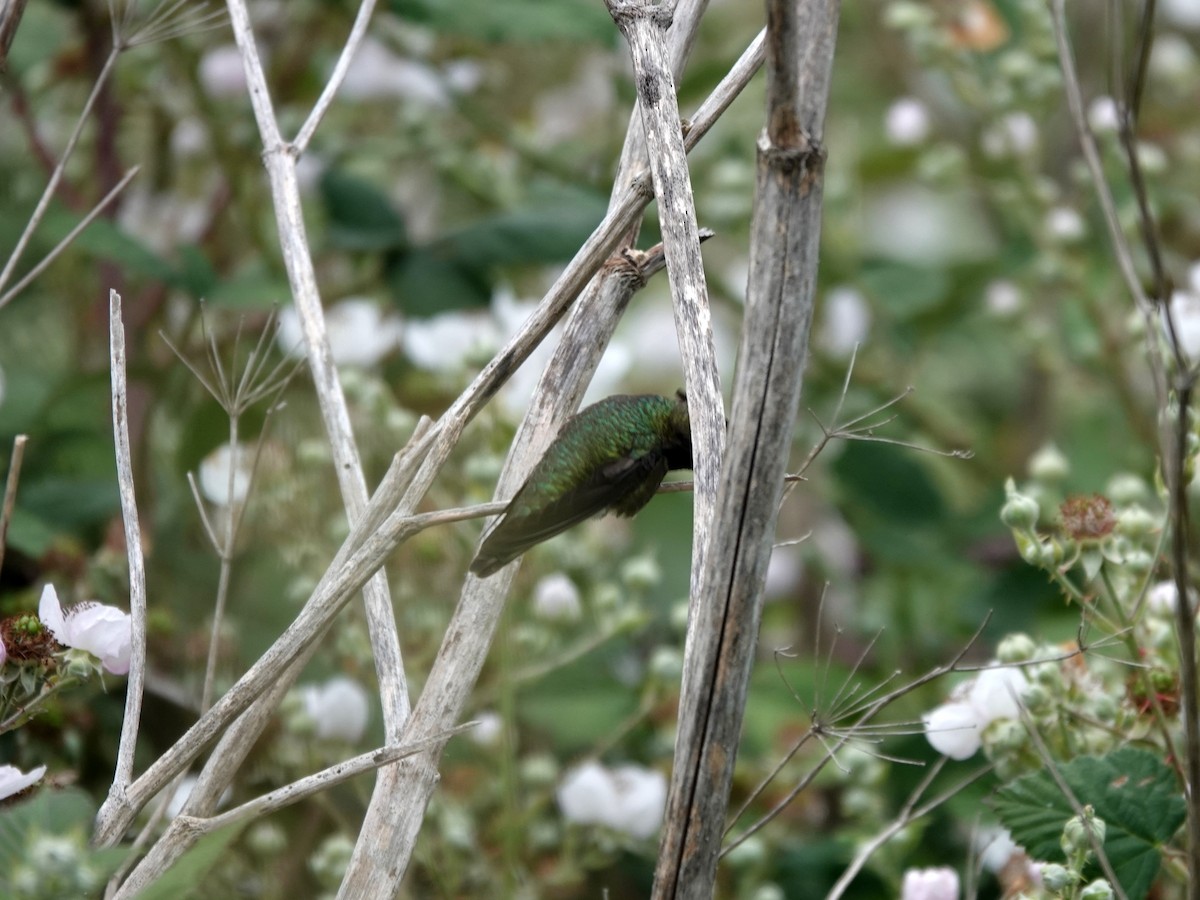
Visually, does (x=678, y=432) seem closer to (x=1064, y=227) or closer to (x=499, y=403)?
(x=499, y=403)

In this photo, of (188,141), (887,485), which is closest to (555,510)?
(887,485)

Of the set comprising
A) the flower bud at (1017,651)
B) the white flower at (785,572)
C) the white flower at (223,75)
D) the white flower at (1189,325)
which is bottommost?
the white flower at (785,572)

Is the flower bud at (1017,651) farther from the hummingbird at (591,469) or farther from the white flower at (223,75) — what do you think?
the white flower at (223,75)

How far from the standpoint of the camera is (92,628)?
0.62 metres

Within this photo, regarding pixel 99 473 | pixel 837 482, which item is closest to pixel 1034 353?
pixel 837 482

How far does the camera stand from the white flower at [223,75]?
1493mm

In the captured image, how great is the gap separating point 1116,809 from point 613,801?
0.41m

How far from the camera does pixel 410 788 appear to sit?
2.04ft

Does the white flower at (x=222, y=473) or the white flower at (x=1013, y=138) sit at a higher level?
the white flower at (x=1013, y=138)

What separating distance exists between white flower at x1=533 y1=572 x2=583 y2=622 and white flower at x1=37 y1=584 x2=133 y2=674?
43 cm

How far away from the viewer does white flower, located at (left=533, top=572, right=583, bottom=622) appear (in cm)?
101

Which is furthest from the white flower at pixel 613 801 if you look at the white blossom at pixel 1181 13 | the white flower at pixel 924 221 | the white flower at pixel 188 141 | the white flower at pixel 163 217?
the white flower at pixel 924 221

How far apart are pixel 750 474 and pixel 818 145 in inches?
4.6

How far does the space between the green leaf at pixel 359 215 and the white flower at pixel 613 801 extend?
0.61 m
